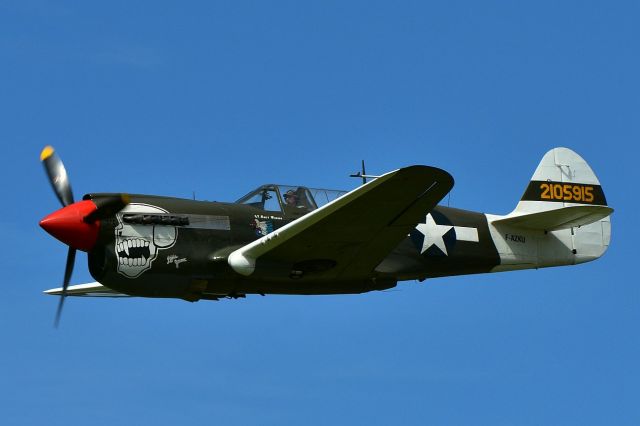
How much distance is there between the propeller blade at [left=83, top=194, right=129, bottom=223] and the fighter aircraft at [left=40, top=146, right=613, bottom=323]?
0.05ft

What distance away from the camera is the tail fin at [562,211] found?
20.2 metres

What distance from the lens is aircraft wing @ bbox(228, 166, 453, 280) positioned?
53.8 ft

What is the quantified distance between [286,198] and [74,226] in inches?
133

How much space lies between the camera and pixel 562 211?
1984cm

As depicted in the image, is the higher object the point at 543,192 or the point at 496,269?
the point at 543,192

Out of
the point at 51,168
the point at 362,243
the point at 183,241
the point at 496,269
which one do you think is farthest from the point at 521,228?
the point at 51,168

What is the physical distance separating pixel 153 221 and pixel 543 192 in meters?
7.74

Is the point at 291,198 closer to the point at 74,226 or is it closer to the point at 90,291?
the point at 74,226

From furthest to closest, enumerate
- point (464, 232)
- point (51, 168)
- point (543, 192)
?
point (543, 192), point (464, 232), point (51, 168)

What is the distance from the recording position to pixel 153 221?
17453mm

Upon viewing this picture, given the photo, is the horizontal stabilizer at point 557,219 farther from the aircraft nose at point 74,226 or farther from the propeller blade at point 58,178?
the propeller blade at point 58,178

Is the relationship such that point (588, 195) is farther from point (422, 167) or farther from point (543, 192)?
point (422, 167)

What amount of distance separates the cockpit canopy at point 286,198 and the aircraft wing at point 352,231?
0.94 m

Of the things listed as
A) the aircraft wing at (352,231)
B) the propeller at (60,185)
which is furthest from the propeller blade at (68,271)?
the aircraft wing at (352,231)
